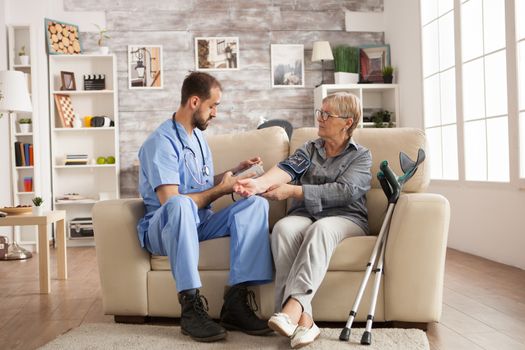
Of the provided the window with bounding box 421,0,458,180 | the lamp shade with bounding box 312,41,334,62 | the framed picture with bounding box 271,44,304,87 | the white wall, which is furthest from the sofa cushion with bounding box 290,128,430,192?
the framed picture with bounding box 271,44,304,87

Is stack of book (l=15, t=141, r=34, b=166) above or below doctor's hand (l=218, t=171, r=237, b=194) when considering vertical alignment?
above

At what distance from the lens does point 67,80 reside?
20.6ft

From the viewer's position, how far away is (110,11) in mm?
6516

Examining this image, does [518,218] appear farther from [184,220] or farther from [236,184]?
[184,220]

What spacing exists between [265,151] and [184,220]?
2.92 feet

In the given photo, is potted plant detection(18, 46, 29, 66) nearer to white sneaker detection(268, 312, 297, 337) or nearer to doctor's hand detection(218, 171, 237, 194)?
doctor's hand detection(218, 171, 237, 194)

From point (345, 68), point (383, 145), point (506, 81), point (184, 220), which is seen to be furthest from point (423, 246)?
point (345, 68)

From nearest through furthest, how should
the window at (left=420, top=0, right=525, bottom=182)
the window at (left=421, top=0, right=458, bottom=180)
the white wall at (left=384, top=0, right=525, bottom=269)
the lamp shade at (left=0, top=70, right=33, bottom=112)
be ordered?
the white wall at (left=384, top=0, right=525, bottom=269) < the window at (left=420, top=0, right=525, bottom=182) < the lamp shade at (left=0, top=70, right=33, bottom=112) < the window at (left=421, top=0, right=458, bottom=180)

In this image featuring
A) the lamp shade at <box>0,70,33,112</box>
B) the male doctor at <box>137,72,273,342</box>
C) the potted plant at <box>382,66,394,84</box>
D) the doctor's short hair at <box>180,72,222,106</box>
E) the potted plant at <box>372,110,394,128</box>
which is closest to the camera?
the male doctor at <box>137,72,273,342</box>

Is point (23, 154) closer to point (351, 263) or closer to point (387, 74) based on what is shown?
point (387, 74)

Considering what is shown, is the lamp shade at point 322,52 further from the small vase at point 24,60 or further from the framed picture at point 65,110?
the small vase at point 24,60

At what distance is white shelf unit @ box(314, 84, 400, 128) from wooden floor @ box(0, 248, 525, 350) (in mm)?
2202

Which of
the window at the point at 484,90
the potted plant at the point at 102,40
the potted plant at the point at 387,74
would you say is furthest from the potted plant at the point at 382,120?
the potted plant at the point at 102,40

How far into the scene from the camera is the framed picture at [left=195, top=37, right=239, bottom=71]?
260 inches
